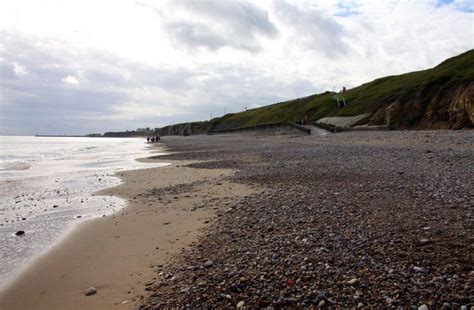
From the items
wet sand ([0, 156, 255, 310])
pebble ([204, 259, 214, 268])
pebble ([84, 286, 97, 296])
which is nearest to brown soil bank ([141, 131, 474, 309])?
pebble ([204, 259, 214, 268])

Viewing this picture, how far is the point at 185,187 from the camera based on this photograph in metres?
13.4

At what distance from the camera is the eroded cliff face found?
33.9 m

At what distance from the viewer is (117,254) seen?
6566 millimetres

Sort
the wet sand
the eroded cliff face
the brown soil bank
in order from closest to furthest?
the brown soil bank
the wet sand
the eroded cliff face

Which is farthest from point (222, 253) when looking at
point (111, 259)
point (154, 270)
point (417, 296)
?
point (417, 296)

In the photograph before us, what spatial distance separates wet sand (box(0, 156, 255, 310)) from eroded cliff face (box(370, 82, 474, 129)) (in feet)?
99.7

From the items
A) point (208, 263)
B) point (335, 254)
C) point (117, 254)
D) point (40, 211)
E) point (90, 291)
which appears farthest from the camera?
point (40, 211)

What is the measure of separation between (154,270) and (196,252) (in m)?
0.82

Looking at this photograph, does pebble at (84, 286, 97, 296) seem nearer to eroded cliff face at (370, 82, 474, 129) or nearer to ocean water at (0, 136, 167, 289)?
ocean water at (0, 136, 167, 289)

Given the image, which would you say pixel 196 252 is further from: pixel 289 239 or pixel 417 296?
pixel 417 296

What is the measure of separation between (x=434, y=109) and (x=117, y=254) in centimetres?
4118

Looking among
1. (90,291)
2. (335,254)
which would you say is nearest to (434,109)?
(335,254)

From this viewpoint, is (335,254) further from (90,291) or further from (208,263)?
(90,291)

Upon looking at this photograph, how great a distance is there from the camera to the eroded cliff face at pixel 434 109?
33.9 metres
